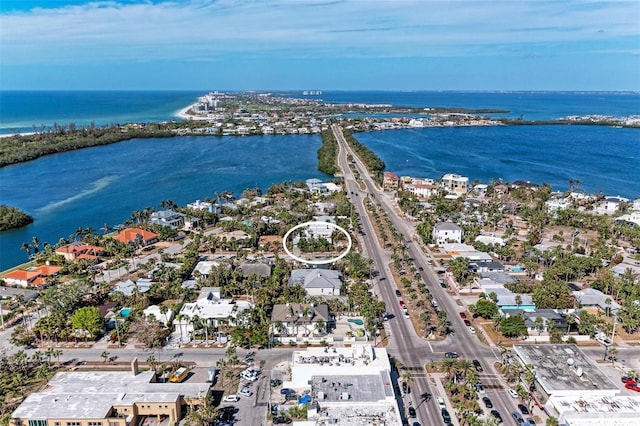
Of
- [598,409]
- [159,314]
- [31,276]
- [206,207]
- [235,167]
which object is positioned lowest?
[159,314]

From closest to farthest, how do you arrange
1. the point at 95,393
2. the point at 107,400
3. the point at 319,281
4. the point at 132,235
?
the point at 107,400 < the point at 95,393 < the point at 319,281 < the point at 132,235

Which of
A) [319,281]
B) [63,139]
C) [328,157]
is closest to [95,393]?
[319,281]

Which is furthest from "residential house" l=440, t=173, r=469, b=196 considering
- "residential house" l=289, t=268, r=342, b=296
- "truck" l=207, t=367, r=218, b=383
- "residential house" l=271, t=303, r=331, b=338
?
"truck" l=207, t=367, r=218, b=383

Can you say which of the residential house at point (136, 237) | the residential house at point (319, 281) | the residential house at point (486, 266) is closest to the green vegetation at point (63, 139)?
the residential house at point (136, 237)

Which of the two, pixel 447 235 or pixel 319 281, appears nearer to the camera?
pixel 319 281

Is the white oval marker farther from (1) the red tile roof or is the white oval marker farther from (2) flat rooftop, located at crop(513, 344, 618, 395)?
(2) flat rooftop, located at crop(513, 344, 618, 395)

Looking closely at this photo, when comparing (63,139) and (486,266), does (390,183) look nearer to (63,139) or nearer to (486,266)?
(486,266)

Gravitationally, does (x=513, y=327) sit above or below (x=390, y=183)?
below

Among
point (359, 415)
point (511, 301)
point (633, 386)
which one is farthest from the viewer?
point (511, 301)
